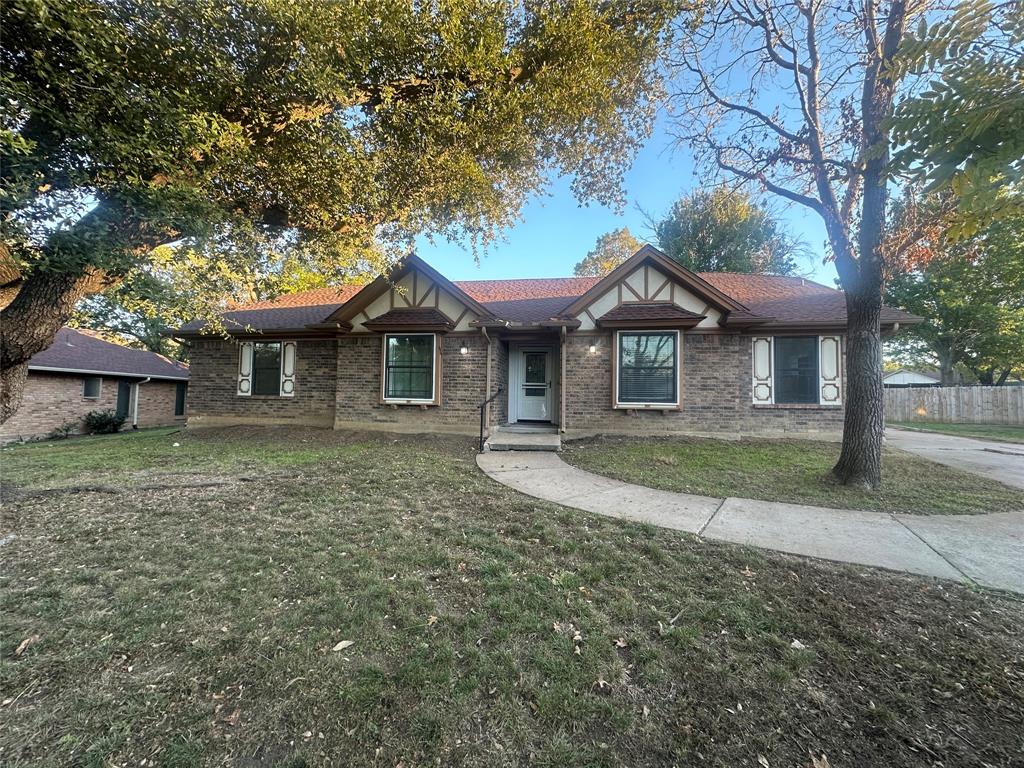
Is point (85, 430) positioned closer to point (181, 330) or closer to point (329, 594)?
point (181, 330)

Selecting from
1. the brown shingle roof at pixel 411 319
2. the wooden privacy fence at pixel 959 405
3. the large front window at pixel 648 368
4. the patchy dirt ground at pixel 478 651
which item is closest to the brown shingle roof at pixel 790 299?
the large front window at pixel 648 368

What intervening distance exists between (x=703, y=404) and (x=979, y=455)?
549 centimetres

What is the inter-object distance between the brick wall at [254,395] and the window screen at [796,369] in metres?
11.6

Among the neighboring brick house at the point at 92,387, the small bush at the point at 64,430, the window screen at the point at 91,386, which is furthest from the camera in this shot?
the window screen at the point at 91,386

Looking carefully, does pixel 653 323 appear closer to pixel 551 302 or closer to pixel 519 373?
pixel 551 302

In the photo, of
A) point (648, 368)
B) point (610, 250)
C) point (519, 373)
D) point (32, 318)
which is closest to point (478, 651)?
point (32, 318)

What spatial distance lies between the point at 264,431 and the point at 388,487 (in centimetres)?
702

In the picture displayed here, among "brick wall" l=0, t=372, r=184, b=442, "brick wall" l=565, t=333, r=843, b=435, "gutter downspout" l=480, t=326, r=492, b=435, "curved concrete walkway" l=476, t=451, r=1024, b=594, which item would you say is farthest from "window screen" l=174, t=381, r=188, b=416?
"curved concrete walkway" l=476, t=451, r=1024, b=594

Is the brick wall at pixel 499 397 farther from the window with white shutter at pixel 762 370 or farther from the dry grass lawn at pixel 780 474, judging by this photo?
the dry grass lawn at pixel 780 474

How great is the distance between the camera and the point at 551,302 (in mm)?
11469

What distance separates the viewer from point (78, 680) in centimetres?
203

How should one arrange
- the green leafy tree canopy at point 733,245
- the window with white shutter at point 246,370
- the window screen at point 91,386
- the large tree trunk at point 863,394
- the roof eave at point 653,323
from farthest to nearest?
the green leafy tree canopy at point 733,245 → the window screen at point 91,386 → the window with white shutter at point 246,370 → the roof eave at point 653,323 → the large tree trunk at point 863,394

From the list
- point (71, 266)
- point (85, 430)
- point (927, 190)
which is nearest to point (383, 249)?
point (71, 266)

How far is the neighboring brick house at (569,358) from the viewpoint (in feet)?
31.2
